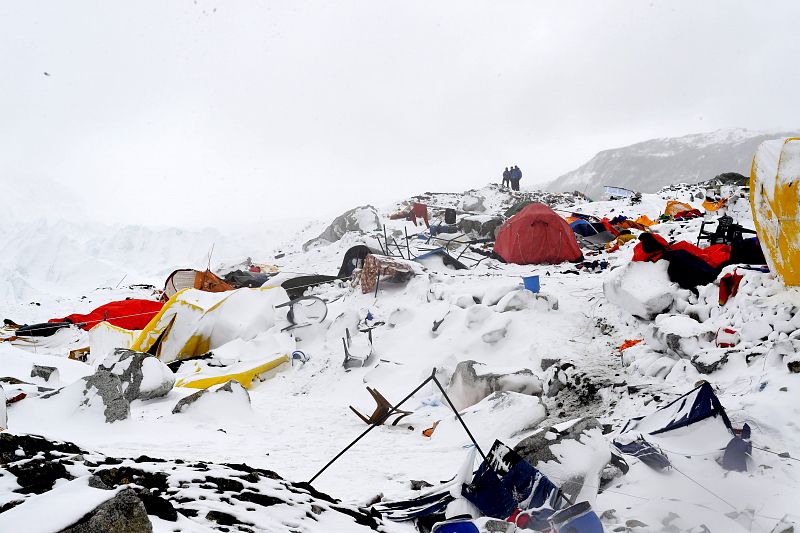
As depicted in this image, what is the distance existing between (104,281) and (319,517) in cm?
2845

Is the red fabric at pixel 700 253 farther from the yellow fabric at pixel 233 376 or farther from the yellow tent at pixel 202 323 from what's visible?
the yellow tent at pixel 202 323

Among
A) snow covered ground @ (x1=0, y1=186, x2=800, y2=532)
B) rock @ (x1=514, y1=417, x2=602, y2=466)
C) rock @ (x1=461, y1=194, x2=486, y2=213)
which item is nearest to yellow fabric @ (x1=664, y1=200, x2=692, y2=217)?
snow covered ground @ (x1=0, y1=186, x2=800, y2=532)

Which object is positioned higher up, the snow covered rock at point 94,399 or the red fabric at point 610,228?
the snow covered rock at point 94,399

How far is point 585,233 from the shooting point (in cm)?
1156

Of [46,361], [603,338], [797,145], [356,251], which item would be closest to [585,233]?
[356,251]

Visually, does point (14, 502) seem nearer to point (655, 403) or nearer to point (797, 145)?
point (655, 403)

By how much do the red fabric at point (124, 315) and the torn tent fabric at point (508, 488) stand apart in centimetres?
854

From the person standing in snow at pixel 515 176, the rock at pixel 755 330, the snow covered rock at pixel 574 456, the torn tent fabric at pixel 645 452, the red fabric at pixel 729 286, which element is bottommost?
the torn tent fabric at pixel 645 452

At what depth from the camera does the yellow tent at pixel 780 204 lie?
396cm

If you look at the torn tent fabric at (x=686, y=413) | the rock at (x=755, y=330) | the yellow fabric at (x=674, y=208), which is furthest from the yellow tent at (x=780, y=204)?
the yellow fabric at (x=674, y=208)

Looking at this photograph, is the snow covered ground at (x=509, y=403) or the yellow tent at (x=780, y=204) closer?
the snow covered ground at (x=509, y=403)

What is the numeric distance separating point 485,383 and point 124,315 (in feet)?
26.2

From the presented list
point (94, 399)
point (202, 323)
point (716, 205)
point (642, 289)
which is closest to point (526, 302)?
point (642, 289)

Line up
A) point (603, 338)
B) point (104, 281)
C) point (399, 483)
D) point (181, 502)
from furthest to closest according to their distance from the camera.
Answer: point (104, 281), point (603, 338), point (399, 483), point (181, 502)
